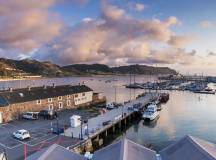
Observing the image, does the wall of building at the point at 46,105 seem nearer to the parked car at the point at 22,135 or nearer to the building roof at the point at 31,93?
the building roof at the point at 31,93

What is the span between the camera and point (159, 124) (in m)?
62.5

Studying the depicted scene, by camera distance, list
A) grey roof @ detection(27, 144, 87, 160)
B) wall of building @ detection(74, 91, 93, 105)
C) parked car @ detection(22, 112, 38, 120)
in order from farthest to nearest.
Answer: wall of building @ detection(74, 91, 93, 105)
parked car @ detection(22, 112, 38, 120)
grey roof @ detection(27, 144, 87, 160)

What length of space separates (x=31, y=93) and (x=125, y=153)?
40.7 m

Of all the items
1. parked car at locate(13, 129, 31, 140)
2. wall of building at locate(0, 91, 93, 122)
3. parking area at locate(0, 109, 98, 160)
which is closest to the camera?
parking area at locate(0, 109, 98, 160)

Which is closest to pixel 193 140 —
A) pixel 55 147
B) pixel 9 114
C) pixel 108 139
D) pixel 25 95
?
pixel 55 147

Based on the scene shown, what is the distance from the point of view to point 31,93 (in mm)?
59719

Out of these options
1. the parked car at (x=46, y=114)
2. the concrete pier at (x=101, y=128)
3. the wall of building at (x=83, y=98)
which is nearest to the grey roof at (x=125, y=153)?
the concrete pier at (x=101, y=128)

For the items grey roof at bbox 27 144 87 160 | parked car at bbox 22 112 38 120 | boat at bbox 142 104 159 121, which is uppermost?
grey roof at bbox 27 144 87 160

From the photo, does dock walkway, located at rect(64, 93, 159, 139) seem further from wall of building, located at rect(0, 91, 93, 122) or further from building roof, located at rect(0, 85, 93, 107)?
building roof, located at rect(0, 85, 93, 107)

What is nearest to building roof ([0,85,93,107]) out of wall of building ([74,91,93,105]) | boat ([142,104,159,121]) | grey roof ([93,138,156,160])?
wall of building ([74,91,93,105])

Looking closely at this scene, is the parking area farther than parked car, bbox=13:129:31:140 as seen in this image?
No

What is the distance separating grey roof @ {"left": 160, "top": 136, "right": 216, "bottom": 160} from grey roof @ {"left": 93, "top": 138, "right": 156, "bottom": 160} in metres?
1.58

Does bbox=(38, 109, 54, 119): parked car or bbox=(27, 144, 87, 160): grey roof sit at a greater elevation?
bbox=(27, 144, 87, 160): grey roof

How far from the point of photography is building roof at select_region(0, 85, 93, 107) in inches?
2105
